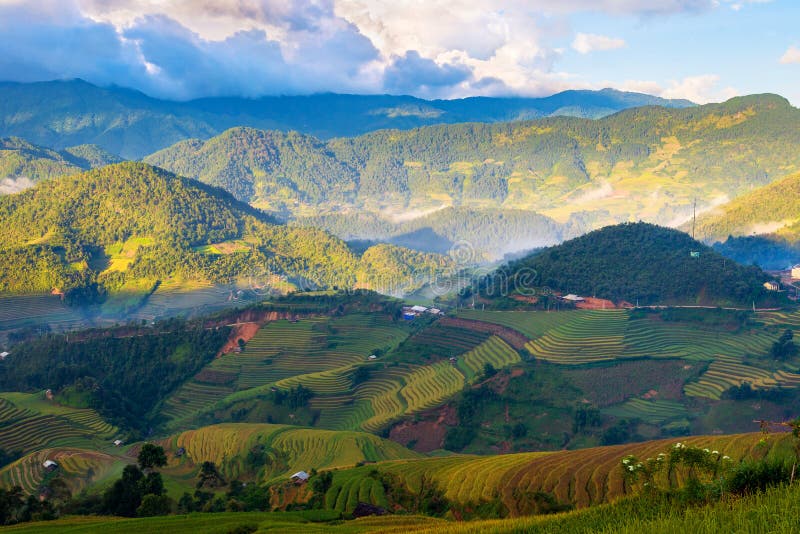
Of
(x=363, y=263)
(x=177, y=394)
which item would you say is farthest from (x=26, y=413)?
(x=363, y=263)

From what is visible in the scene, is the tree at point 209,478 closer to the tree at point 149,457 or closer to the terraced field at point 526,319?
the tree at point 149,457

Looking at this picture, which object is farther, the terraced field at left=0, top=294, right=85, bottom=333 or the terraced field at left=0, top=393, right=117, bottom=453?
the terraced field at left=0, top=294, right=85, bottom=333

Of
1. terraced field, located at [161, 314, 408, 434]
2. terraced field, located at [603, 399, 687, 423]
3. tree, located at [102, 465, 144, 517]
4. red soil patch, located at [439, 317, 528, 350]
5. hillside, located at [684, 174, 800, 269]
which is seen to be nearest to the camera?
tree, located at [102, 465, 144, 517]

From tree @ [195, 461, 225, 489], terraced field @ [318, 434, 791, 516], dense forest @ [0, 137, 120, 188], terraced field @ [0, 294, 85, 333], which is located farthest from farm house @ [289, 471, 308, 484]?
dense forest @ [0, 137, 120, 188]

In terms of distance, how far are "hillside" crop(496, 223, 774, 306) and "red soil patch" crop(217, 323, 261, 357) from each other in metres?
29.9

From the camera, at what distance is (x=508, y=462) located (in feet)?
113

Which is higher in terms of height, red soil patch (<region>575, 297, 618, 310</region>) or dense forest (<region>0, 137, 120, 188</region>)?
dense forest (<region>0, 137, 120, 188</region>)

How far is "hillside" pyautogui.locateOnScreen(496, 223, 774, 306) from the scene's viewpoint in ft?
234

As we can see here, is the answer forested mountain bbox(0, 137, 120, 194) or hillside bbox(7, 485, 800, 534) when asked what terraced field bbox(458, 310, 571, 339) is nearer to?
hillside bbox(7, 485, 800, 534)

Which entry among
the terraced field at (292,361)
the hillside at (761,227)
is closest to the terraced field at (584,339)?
the terraced field at (292,361)

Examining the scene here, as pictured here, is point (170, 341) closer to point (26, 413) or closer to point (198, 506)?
point (26, 413)

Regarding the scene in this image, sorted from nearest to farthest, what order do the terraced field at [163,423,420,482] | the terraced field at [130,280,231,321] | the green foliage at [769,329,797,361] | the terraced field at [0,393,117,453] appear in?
1. the terraced field at [163,423,420,482]
2. the terraced field at [0,393,117,453]
3. the green foliage at [769,329,797,361]
4. the terraced field at [130,280,231,321]

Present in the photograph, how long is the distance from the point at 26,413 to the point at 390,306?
41439 mm

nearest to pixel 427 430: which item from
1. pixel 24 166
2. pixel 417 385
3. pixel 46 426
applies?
pixel 417 385
